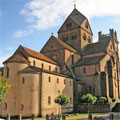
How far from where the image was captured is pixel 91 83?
49.4 meters

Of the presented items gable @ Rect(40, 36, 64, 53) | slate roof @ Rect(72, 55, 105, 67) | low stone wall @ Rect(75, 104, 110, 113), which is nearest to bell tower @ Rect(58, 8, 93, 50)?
slate roof @ Rect(72, 55, 105, 67)

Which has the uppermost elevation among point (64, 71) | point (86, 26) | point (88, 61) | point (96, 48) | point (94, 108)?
point (86, 26)

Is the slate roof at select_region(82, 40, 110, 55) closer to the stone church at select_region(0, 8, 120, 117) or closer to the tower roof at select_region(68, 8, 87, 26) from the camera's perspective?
the stone church at select_region(0, 8, 120, 117)

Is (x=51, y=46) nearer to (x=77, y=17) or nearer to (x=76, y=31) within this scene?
(x=76, y=31)

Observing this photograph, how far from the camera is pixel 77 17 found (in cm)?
6406

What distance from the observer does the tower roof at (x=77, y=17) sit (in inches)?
2470

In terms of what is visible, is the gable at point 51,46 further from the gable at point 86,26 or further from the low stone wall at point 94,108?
the low stone wall at point 94,108

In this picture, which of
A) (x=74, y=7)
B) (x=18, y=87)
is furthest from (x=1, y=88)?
(x=74, y=7)

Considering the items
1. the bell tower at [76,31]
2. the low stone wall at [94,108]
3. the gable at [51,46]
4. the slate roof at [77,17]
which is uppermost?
the slate roof at [77,17]

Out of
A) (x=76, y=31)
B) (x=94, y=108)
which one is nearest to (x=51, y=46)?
(x=76, y=31)

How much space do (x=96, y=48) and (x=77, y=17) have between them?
14078 mm

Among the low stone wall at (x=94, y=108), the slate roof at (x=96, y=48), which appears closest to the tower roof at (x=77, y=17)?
the slate roof at (x=96, y=48)

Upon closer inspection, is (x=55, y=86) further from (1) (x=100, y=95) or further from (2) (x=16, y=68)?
(1) (x=100, y=95)

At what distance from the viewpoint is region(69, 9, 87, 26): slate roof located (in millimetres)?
62741
